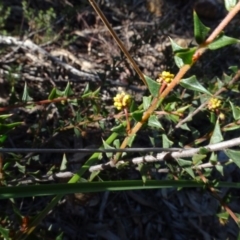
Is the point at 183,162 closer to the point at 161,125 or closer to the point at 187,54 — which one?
the point at 161,125

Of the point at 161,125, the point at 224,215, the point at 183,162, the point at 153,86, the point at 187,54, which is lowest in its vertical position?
the point at 224,215

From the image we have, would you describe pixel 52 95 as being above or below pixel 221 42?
below

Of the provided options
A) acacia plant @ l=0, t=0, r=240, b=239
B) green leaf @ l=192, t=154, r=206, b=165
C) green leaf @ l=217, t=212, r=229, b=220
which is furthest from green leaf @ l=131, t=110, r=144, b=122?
green leaf @ l=217, t=212, r=229, b=220

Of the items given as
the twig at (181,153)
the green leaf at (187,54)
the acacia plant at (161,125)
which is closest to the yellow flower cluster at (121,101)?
the acacia plant at (161,125)

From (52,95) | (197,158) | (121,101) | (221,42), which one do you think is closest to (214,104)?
(197,158)

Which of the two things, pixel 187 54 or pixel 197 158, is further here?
pixel 197 158

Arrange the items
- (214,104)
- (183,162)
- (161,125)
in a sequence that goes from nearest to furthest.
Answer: (161,125) → (183,162) → (214,104)

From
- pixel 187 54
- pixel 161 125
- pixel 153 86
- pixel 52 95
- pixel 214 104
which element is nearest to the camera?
pixel 187 54

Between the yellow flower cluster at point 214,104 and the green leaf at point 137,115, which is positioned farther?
the yellow flower cluster at point 214,104

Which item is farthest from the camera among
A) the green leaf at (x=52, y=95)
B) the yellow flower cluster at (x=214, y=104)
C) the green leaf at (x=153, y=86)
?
the yellow flower cluster at (x=214, y=104)

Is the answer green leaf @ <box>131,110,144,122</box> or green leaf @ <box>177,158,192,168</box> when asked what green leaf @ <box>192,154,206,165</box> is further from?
green leaf @ <box>131,110,144,122</box>

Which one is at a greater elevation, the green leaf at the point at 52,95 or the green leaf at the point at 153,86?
the green leaf at the point at 153,86

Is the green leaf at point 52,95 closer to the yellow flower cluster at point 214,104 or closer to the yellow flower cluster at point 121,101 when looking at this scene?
the yellow flower cluster at point 121,101
